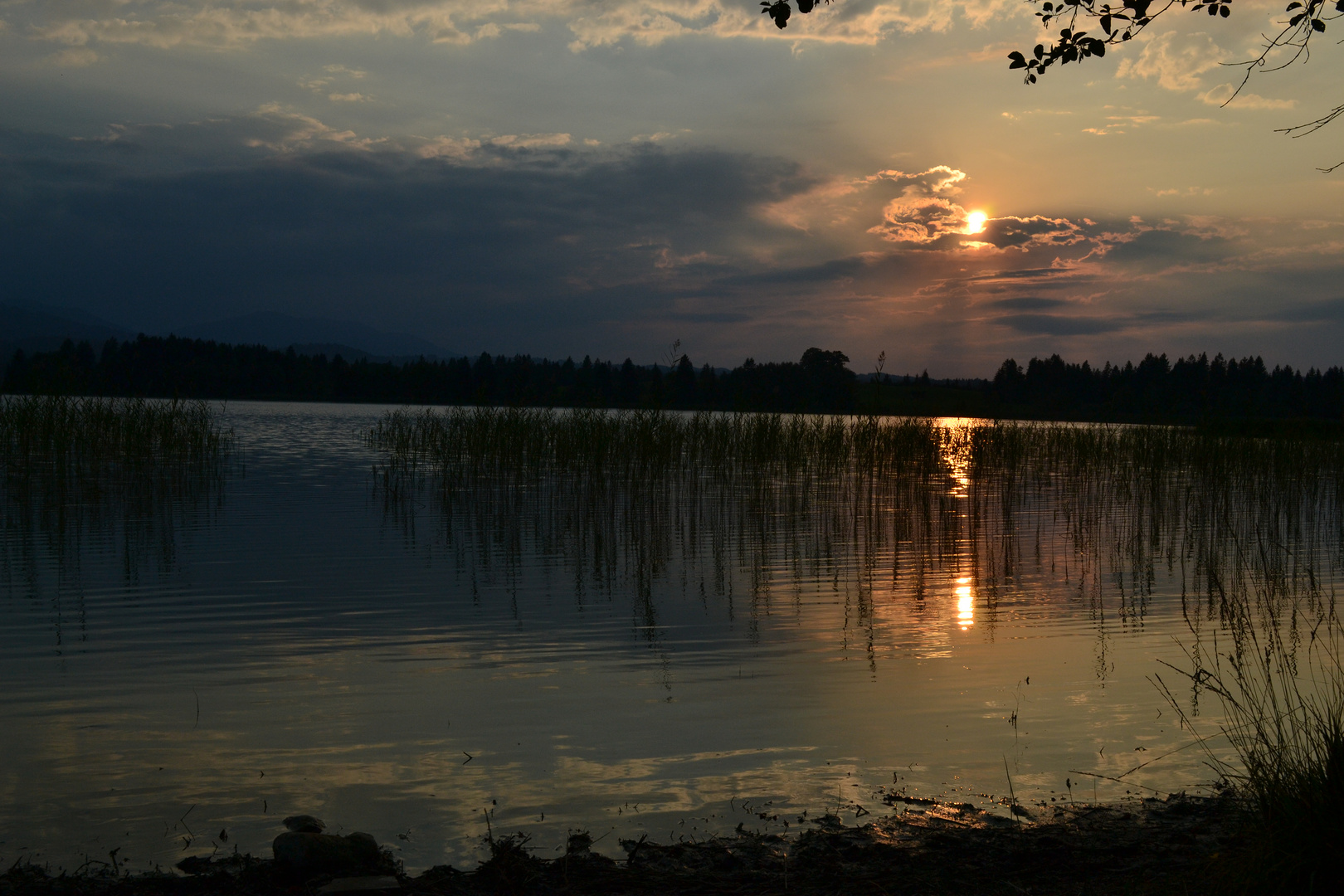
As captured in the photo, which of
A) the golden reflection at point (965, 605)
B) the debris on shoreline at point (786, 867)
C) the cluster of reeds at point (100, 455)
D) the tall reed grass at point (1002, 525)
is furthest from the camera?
the cluster of reeds at point (100, 455)

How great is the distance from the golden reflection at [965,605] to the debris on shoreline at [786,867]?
10.8ft

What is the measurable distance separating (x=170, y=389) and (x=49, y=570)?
255ft

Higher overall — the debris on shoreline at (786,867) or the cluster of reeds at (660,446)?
the cluster of reeds at (660,446)

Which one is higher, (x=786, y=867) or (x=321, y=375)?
(x=321, y=375)

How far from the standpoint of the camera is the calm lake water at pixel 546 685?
333 cm

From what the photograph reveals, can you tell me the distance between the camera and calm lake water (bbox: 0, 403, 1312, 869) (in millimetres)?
3332

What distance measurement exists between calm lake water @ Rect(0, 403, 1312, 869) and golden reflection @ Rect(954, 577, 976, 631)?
42 mm

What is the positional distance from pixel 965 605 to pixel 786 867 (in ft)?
15.6

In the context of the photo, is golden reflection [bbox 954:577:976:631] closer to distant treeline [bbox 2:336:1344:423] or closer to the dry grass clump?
the dry grass clump

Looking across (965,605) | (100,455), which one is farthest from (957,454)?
(100,455)

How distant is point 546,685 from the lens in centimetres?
479

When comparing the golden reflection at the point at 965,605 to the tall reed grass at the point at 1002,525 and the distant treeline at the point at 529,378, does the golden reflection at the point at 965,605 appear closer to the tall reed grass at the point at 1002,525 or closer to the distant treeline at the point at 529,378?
the tall reed grass at the point at 1002,525

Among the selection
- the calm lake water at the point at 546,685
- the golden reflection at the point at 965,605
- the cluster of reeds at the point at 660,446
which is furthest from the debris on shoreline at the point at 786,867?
the cluster of reeds at the point at 660,446

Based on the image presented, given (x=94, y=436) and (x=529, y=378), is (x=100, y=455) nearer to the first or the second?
(x=94, y=436)
